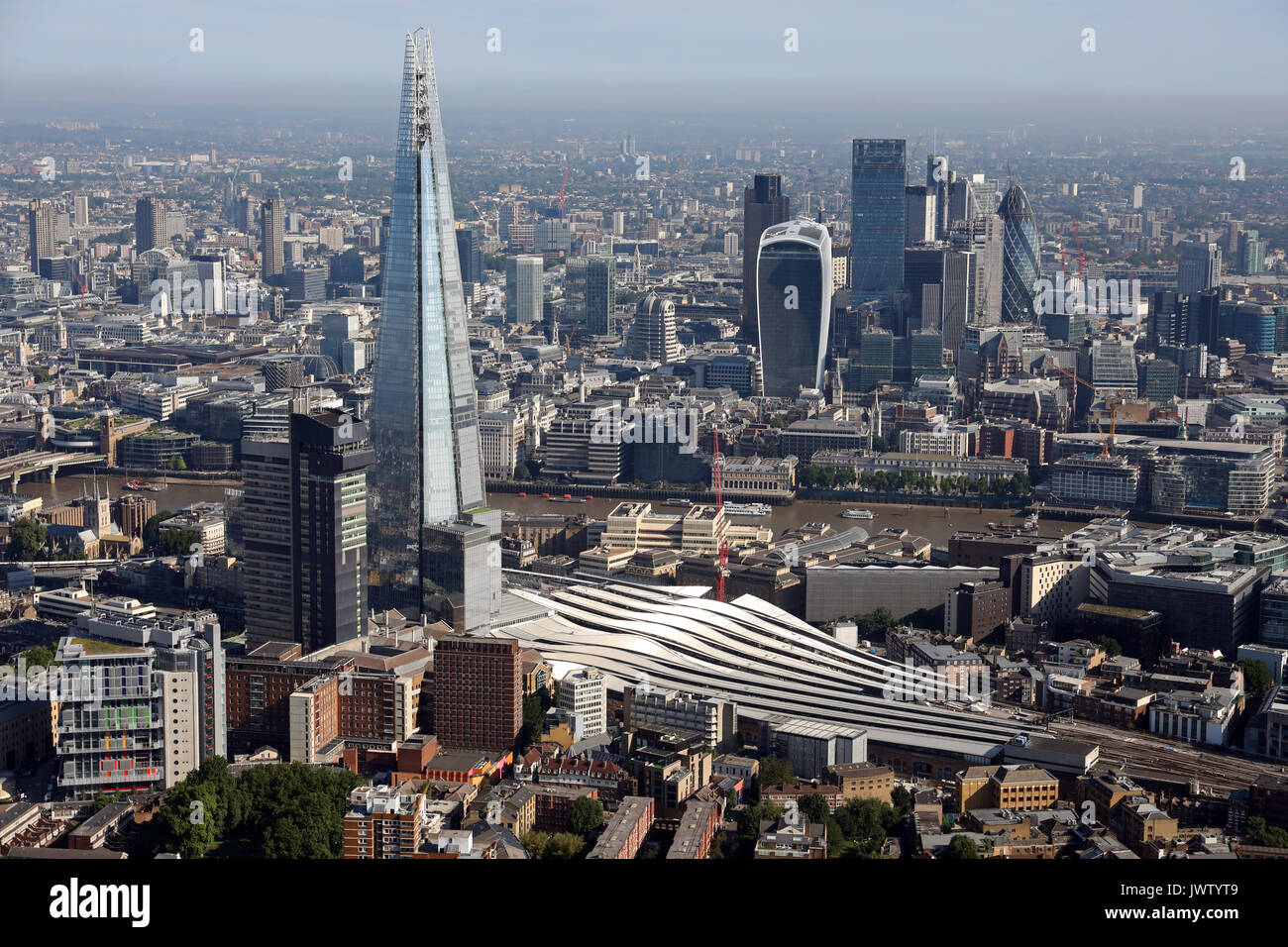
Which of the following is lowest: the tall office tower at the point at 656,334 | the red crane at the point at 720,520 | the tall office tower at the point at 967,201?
the red crane at the point at 720,520

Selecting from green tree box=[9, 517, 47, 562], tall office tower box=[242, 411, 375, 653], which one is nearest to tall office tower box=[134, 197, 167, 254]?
green tree box=[9, 517, 47, 562]

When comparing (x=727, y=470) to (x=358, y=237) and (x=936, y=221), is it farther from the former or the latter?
(x=358, y=237)

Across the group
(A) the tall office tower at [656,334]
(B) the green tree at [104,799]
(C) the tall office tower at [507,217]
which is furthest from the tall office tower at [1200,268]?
(B) the green tree at [104,799]

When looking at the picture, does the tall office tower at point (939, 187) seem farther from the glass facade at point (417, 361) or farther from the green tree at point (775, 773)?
the green tree at point (775, 773)

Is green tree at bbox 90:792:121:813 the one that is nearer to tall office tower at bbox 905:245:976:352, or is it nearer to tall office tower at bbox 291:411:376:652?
tall office tower at bbox 291:411:376:652

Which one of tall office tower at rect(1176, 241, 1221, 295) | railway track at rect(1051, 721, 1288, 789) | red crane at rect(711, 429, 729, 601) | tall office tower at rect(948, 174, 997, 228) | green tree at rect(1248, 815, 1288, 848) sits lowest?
railway track at rect(1051, 721, 1288, 789)

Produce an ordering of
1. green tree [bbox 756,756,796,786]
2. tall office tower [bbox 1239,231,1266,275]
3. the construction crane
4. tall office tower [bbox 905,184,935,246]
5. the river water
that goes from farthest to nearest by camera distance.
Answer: tall office tower [bbox 1239,231,1266,275] → tall office tower [bbox 905,184,935,246] → the construction crane → the river water → green tree [bbox 756,756,796,786]
